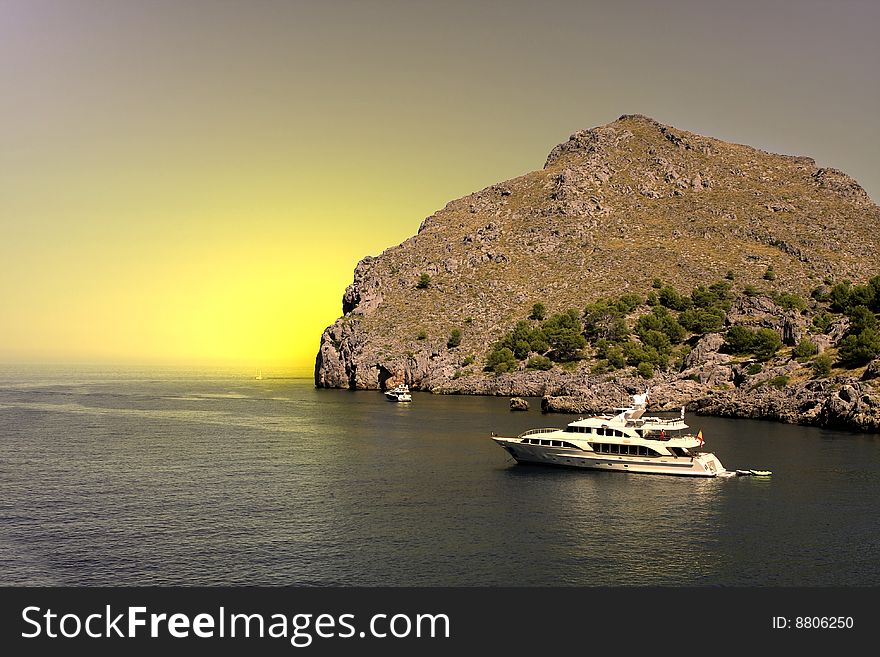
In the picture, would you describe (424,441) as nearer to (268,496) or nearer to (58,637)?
(268,496)

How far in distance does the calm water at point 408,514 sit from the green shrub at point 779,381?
39165 mm

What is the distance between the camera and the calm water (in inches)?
1873

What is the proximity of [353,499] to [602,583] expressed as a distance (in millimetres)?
28626

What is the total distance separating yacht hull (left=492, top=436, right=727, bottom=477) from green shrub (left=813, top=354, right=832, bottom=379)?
80413 millimetres

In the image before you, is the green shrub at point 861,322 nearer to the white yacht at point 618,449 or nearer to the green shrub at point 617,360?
the green shrub at point 617,360

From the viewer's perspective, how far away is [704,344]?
185m

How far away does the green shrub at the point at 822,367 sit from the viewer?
149 metres

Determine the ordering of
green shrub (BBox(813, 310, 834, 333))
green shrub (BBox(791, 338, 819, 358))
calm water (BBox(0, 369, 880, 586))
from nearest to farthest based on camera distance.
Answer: calm water (BBox(0, 369, 880, 586)) → green shrub (BBox(791, 338, 819, 358)) → green shrub (BBox(813, 310, 834, 333))

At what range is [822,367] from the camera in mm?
150625

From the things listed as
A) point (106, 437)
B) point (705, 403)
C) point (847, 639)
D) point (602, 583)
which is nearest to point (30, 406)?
point (106, 437)

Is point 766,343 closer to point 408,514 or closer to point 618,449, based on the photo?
point 618,449

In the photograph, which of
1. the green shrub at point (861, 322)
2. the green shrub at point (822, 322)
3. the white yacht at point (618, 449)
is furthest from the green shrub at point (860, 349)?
the white yacht at point (618, 449)

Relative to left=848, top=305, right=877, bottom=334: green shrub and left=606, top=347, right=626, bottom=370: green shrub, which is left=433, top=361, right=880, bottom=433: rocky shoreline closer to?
left=606, top=347, right=626, bottom=370: green shrub

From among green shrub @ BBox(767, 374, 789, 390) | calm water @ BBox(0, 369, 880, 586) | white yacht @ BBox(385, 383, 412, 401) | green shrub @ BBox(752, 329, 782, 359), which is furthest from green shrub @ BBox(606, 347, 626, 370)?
calm water @ BBox(0, 369, 880, 586)
